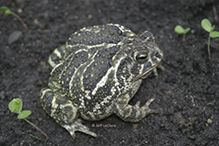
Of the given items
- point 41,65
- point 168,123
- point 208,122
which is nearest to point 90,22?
point 41,65

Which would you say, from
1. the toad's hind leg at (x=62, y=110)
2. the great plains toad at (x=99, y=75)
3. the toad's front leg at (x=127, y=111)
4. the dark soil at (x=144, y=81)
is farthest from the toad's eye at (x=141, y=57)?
the toad's hind leg at (x=62, y=110)

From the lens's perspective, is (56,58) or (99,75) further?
(56,58)

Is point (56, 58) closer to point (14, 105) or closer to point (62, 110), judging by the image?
point (62, 110)

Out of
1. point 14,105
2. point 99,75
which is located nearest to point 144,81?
point 99,75

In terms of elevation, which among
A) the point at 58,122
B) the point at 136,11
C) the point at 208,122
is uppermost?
the point at 136,11

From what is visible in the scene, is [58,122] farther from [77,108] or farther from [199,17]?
[199,17]

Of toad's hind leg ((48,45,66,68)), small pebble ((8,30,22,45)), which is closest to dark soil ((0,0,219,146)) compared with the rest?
small pebble ((8,30,22,45))

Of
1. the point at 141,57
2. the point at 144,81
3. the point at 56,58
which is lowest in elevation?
the point at 144,81
